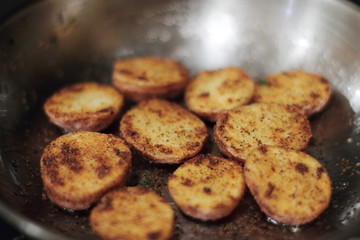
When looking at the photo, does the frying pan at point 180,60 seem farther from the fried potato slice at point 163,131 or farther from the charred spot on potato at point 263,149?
the charred spot on potato at point 263,149

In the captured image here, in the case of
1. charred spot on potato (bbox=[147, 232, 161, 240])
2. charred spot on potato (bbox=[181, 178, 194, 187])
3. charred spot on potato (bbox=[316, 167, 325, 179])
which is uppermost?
charred spot on potato (bbox=[316, 167, 325, 179])

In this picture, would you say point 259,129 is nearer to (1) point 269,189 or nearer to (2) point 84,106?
(1) point 269,189

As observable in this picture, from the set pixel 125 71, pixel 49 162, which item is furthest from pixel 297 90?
pixel 49 162

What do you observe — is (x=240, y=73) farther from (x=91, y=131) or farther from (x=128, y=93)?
(x=91, y=131)

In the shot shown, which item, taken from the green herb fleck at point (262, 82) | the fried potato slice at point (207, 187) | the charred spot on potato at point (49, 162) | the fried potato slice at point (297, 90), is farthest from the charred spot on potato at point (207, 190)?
the green herb fleck at point (262, 82)

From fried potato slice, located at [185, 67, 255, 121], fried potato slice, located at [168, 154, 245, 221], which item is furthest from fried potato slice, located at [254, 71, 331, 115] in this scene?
fried potato slice, located at [168, 154, 245, 221]

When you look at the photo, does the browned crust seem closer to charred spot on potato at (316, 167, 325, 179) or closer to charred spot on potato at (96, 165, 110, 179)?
charred spot on potato at (316, 167, 325, 179)
